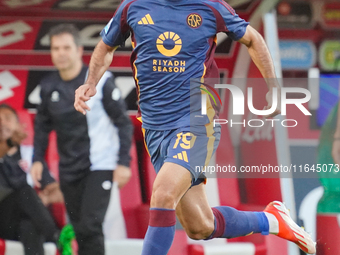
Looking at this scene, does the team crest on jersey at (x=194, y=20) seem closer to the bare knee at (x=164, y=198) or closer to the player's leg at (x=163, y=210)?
the player's leg at (x=163, y=210)

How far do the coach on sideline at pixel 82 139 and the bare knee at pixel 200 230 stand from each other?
5.18ft

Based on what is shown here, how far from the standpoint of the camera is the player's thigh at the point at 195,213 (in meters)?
2.80

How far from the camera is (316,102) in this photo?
4.62 meters

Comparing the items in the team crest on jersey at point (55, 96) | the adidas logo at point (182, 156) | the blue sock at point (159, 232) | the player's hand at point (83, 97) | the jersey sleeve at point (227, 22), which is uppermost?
the jersey sleeve at point (227, 22)

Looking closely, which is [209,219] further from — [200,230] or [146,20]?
[146,20]

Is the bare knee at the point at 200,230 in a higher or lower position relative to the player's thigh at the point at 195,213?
lower

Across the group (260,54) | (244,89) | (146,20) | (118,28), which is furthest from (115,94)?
(260,54)

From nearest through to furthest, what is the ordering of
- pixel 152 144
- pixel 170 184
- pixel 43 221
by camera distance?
pixel 170 184
pixel 152 144
pixel 43 221

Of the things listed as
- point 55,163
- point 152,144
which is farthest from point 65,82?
point 152,144

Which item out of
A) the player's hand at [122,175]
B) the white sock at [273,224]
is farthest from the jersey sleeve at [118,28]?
the player's hand at [122,175]

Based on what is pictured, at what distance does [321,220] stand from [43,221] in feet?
8.23

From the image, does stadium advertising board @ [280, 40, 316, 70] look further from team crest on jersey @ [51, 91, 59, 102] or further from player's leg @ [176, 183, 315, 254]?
team crest on jersey @ [51, 91, 59, 102]

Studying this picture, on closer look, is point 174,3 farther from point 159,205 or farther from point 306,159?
point 306,159

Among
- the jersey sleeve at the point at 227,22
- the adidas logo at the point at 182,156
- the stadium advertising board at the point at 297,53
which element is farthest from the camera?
the stadium advertising board at the point at 297,53
